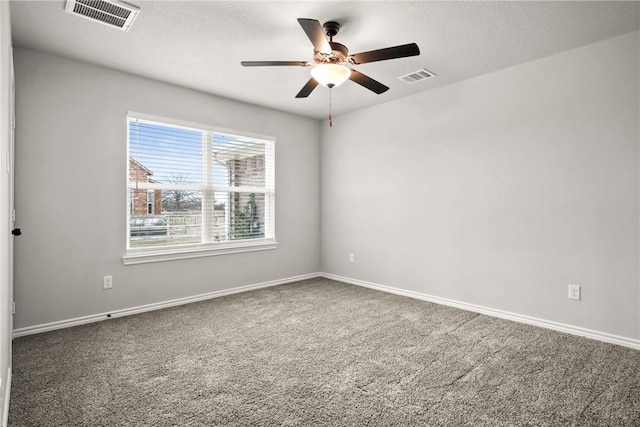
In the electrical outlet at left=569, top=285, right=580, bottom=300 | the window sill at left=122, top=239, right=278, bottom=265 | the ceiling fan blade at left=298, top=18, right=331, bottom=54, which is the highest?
the ceiling fan blade at left=298, top=18, right=331, bottom=54

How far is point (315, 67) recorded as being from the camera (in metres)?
2.65

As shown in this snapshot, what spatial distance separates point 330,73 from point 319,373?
2.11 m

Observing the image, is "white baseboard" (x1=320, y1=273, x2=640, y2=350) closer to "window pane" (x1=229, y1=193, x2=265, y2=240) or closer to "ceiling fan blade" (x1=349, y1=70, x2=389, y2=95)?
"window pane" (x1=229, y1=193, x2=265, y2=240)

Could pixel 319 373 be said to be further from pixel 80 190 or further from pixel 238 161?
pixel 238 161

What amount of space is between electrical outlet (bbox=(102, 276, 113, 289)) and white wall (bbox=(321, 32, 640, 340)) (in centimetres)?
294

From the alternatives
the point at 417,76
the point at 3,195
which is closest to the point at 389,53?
the point at 417,76

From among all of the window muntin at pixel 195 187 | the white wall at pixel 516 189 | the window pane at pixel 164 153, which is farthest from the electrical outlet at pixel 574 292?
the window pane at pixel 164 153

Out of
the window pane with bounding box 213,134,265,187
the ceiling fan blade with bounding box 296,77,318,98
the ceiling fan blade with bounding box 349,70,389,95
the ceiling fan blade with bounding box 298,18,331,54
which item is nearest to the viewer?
the ceiling fan blade with bounding box 298,18,331,54

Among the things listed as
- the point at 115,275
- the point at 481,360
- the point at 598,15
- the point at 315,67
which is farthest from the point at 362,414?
the point at 598,15

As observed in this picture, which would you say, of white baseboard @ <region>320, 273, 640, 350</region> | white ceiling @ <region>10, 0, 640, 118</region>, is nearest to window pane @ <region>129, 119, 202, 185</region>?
white ceiling @ <region>10, 0, 640, 118</region>

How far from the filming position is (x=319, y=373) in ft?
7.70

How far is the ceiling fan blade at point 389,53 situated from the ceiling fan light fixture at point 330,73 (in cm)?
12

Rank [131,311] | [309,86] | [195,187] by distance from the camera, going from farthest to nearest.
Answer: [195,187], [131,311], [309,86]

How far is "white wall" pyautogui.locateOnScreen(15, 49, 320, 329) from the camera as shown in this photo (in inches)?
120
